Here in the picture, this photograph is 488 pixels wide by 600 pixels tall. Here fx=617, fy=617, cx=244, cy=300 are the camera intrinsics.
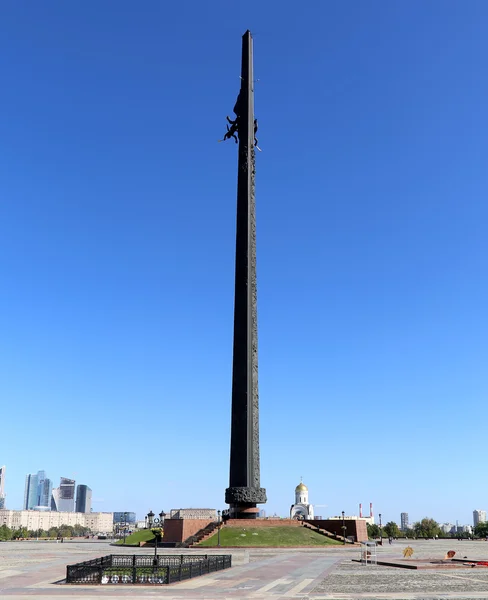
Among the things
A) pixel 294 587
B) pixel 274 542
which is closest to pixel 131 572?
pixel 294 587

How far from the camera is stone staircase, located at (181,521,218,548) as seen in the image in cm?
4878

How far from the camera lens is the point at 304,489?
387 feet

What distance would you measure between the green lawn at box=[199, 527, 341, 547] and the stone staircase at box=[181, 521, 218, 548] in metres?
0.87

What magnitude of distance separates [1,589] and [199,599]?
23.7 feet

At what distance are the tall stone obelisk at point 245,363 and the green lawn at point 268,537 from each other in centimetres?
382

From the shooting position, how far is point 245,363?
186ft

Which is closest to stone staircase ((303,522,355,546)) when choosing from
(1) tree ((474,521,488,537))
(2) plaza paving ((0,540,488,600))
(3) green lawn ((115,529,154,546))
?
(3) green lawn ((115,529,154,546))

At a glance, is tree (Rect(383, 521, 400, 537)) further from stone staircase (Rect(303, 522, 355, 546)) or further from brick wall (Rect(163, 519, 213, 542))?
brick wall (Rect(163, 519, 213, 542))

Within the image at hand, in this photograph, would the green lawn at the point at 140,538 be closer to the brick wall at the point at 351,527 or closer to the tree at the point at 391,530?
the brick wall at the point at 351,527

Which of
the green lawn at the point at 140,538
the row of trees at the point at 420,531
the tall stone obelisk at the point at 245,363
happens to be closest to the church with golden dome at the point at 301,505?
the row of trees at the point at 420,531

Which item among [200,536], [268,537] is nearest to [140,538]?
[200,536]

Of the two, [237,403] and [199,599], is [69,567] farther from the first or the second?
[237,403]

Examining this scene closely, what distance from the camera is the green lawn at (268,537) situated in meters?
46.9

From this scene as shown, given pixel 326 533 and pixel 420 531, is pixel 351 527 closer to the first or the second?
pixel 326 533
